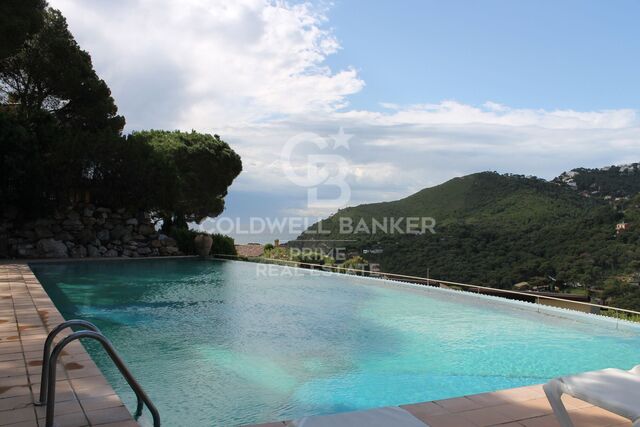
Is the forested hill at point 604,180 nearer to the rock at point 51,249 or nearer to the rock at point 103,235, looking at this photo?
the rock at point 103,235

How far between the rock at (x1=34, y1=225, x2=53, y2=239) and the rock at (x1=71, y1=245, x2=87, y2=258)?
0.90m

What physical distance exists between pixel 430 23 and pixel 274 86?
4.97 metres

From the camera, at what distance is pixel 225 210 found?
79.4 feet

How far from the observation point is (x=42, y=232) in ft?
51.7

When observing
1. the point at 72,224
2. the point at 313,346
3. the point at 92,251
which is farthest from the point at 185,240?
the point at 313,346

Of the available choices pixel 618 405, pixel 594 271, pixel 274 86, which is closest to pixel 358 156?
pixel 274 86

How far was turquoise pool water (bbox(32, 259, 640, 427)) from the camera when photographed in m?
4.35

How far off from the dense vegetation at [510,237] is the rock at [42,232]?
9.02 m

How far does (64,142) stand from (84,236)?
3380 mm

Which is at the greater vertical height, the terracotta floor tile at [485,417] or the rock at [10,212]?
the rock at [10,212]

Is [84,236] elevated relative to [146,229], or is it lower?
lower

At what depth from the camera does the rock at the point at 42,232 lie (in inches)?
619

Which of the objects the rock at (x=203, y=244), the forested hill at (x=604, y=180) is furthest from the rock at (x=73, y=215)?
the forested hill at (x=604, y=180)

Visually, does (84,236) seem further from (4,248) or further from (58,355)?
(58,355)
